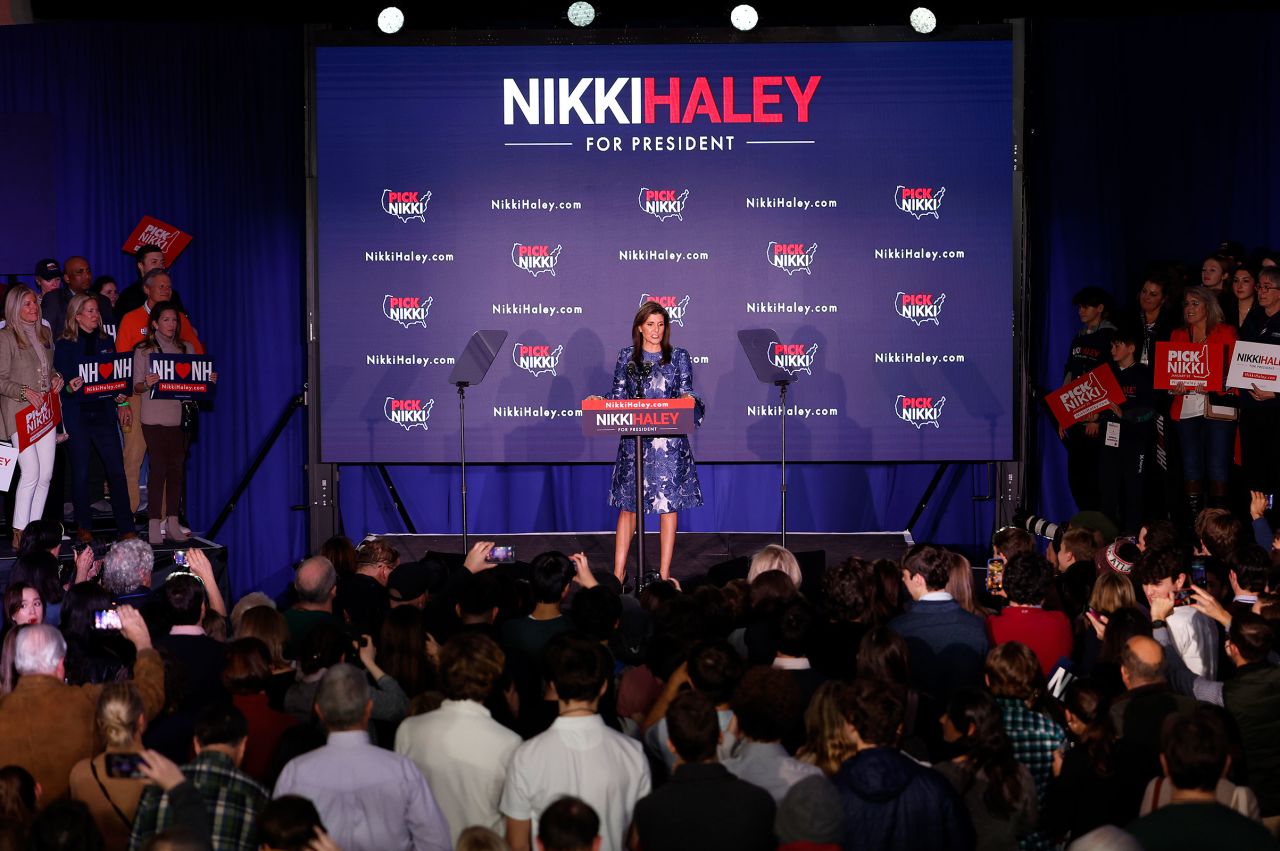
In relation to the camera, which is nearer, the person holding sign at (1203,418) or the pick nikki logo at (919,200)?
the person holding sign at (1203,418)

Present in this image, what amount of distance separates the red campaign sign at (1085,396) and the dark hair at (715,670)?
571 cm

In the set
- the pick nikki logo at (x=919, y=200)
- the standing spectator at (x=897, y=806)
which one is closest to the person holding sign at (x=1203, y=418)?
the pick nikki logo at (x=919, y=200)

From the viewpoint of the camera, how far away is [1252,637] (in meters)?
4.98

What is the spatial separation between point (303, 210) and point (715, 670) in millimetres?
8143

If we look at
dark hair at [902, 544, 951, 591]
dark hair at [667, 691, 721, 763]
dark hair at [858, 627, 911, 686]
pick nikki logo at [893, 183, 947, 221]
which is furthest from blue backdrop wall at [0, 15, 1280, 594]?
dark hair at [667, 691, 721, 763]

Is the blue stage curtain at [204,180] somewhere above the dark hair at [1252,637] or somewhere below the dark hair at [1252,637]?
above

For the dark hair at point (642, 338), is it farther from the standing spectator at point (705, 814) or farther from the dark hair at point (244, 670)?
the standing spectator at point (705, 814)

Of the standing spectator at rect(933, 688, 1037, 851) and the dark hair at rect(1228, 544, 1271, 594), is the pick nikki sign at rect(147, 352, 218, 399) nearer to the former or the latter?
the dark hair at rect(1228, 544, 1271, 594)

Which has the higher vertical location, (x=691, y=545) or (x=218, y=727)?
(x=218, y=727)

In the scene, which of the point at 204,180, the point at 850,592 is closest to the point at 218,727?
the point at 850,592

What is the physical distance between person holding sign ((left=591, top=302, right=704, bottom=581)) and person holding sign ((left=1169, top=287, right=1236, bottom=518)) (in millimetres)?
3277

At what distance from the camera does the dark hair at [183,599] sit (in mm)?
5527

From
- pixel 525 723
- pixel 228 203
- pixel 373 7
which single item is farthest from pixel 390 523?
pixel 525 723

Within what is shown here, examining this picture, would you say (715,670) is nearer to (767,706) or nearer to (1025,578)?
(767,706)
